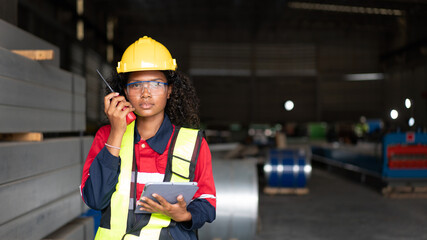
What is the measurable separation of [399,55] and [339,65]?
346 cm

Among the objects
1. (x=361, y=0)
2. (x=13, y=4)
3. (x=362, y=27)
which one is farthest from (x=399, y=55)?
(x=13, y=4)

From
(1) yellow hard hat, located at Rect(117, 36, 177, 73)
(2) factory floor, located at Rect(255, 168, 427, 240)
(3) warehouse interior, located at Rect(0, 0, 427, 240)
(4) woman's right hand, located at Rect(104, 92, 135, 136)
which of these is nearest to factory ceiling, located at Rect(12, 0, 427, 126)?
(3) warehouse interior, located at Rect(0, 0, 427, 240)

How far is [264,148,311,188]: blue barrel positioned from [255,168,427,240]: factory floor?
320 millimetres

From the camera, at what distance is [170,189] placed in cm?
156

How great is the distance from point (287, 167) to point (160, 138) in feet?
24.2

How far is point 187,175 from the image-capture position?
1.77 m

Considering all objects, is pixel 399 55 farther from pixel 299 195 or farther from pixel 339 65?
pixel 299 195

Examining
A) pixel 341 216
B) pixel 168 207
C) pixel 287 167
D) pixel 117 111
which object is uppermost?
pixel 117 111

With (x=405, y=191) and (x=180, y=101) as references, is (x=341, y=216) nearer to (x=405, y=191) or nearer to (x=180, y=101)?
(x=405, y=191)

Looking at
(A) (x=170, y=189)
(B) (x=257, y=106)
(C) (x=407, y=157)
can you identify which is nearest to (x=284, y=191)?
(C) (x=407, y=157)

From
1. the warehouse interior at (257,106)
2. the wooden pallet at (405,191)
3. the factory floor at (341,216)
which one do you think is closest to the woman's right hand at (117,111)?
the warehouse interior at (257,106)

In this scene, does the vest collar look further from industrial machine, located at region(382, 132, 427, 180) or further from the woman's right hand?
industrial machine, located at region(382, 132, 427, 180)

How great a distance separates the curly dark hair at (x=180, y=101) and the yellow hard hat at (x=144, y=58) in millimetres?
187

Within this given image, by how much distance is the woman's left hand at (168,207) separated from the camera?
5.13 feet
